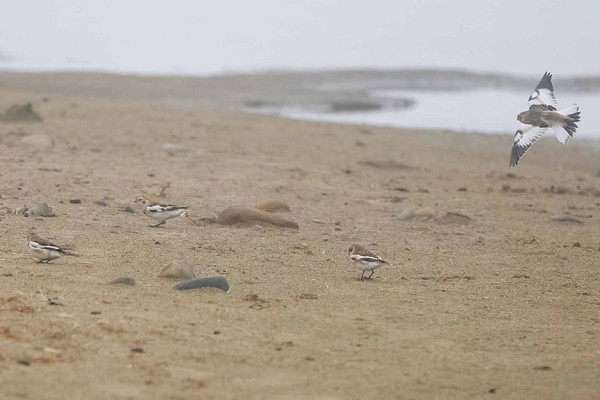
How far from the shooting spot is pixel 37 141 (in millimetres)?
16625

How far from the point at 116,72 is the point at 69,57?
3.80 meters

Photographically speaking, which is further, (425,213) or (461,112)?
(461,112)

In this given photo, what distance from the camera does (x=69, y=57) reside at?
110ft

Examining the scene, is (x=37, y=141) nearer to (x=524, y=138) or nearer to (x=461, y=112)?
(x=524, y=138)

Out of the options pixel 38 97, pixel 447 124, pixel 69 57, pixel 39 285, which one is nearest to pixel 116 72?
pixel 69 57

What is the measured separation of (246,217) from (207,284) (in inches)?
117

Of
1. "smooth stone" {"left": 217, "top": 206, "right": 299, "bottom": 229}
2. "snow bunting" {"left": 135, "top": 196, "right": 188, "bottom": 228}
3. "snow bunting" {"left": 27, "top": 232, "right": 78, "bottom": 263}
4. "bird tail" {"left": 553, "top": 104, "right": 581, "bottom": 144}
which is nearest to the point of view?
"snow bunting" {"left": 27, "top": 232, "right": 78, "bottom": 263}

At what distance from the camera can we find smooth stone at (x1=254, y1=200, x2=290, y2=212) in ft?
41.4

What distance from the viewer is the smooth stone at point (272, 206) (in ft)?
41.4

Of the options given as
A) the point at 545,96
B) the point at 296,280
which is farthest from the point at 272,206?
the point at 296,280

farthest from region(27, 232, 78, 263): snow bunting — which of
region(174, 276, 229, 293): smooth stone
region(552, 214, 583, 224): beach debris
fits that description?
region(552, 214, 583, 224): beach debris

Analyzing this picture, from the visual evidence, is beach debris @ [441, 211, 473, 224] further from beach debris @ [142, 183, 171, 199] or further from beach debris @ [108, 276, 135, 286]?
beach debris @ [108, 276, 135, 286]

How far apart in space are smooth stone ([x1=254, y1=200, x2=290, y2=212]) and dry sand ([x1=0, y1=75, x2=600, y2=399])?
9 cm

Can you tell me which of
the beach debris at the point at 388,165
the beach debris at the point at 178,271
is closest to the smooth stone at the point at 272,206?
the beach debris at the point at 178,271
